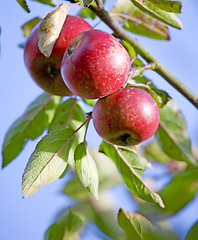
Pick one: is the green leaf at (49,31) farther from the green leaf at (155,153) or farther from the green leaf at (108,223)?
the green leaf at (155,153)

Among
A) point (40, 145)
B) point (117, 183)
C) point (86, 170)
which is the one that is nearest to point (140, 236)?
point (86, 170)

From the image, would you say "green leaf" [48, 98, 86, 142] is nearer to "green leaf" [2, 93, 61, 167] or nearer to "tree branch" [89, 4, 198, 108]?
"green leaf" [2, 93, 61, 167]

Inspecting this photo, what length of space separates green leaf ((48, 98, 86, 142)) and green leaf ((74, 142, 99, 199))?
0.40 meters

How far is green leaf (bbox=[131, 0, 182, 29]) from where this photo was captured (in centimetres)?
165

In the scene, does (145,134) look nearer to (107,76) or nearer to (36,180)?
(107,76)

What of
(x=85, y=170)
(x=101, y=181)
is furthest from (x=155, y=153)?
(x=85, y=170)

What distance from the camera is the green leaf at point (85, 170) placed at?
154 centimetres

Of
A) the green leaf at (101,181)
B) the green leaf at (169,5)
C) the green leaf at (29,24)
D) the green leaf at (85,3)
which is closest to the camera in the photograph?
the green leaf at (85,3)

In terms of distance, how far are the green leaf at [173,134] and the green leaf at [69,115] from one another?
41cm

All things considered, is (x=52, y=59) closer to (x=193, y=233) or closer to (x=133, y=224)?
(x=133, y=224)

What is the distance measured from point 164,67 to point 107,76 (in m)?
0.47

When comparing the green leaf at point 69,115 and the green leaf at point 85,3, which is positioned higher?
the green leaf at point 85,3

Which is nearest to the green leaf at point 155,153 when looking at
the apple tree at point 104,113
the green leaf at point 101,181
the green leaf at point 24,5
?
the green leaf at point 101,181

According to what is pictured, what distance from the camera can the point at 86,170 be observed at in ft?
5.14
